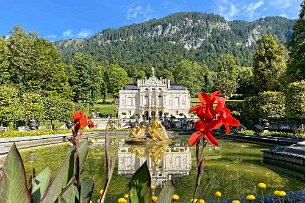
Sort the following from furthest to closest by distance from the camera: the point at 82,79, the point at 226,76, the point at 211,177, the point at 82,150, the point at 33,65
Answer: the point at 226,76 < the point at 82,79 < the point at 33,65 < the point at 211,177 < the point at 82,150

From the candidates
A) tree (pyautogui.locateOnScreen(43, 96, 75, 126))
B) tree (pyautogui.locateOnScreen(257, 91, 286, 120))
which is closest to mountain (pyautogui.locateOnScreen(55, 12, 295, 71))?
tree (pyautogui.locateOnScreen(43, 96, 75, 126))

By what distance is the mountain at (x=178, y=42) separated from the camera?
130 metres

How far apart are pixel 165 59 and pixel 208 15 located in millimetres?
88188

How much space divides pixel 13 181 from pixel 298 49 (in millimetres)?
22797

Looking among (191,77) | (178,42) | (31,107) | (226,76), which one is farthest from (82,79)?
(178,42)

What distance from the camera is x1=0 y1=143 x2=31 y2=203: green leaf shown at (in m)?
1.07

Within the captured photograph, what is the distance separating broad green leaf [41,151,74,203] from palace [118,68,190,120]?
5537cm

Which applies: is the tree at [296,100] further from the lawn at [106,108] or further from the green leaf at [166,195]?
the lawn at [106,108]

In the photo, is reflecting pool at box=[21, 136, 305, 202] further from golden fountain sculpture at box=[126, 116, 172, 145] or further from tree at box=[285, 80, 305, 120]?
tree at box=[285, 80, 305, 120]

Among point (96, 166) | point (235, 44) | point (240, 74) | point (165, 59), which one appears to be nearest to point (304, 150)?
point (96, 166)

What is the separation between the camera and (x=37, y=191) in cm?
145

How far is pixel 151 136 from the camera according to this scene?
16938 millimetres

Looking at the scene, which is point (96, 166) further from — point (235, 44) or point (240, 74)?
point (235, 44)

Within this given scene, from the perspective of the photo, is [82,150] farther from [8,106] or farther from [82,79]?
[82,79]
